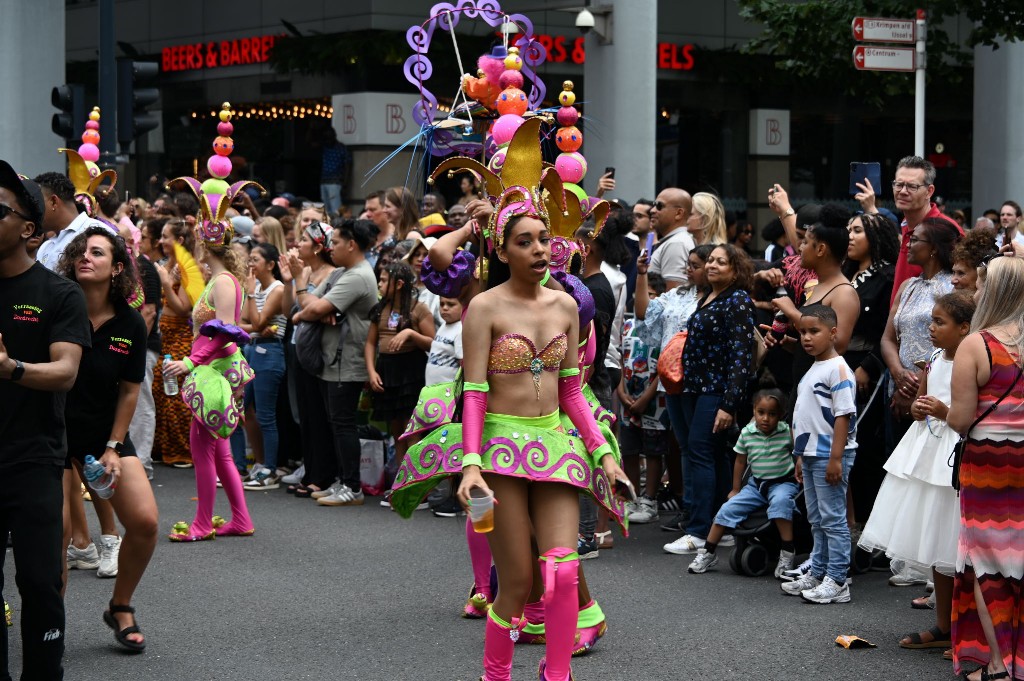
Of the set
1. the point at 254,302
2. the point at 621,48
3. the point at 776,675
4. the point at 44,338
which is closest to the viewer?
the point at 44,338

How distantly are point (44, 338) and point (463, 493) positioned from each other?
1.72 m

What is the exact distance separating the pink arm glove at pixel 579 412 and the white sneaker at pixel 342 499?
5.11 m

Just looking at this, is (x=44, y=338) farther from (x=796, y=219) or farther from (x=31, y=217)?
(x=796, y=219)

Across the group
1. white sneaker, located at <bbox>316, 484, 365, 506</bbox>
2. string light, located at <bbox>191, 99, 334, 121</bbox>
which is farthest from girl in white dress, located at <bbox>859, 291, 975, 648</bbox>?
string light, located at <bbox>191, 99, 334, 121</bbox>

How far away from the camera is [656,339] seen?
9953 millimetres

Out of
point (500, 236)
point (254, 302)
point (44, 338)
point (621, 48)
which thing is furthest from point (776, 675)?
point (621, 48)

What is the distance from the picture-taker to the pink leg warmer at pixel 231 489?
954 cm

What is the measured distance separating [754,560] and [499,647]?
3006 millimetres

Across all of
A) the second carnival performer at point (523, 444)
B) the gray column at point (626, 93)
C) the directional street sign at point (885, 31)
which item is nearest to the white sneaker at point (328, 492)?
the second carnival performer at point (523, 444)

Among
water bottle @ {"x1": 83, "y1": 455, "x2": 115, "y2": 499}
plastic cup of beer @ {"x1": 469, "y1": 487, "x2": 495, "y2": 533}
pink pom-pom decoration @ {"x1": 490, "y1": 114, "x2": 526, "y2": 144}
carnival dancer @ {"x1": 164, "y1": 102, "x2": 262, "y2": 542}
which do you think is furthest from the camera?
carnival dancer @ {"x1": 164, "y1": 102, "x2": 262, "y2": 542}

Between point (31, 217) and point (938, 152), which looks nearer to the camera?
point (31, 217)

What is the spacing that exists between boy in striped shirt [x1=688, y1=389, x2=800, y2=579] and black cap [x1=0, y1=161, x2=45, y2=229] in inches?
177

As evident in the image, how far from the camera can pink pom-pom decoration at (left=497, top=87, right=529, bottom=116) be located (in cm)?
750

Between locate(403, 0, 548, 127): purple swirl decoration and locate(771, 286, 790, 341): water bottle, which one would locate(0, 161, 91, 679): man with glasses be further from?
locate(771, 286, 790, 341): water bottle
